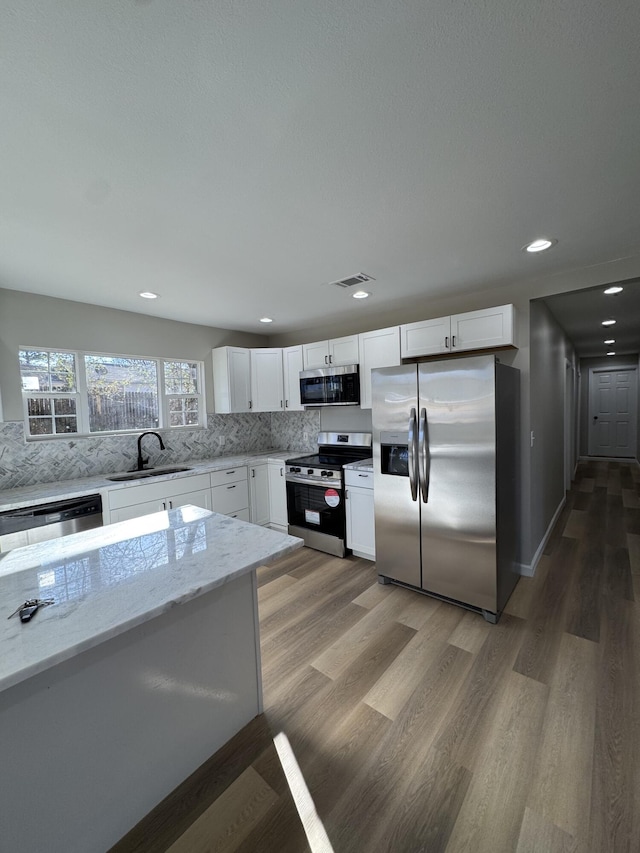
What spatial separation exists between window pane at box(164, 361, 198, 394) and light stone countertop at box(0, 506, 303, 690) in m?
2.44

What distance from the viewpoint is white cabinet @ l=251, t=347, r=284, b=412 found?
4352 millimetres

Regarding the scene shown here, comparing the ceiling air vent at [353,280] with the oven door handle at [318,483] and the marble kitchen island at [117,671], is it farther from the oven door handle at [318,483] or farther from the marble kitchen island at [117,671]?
the marble kitchen island at [117,671]

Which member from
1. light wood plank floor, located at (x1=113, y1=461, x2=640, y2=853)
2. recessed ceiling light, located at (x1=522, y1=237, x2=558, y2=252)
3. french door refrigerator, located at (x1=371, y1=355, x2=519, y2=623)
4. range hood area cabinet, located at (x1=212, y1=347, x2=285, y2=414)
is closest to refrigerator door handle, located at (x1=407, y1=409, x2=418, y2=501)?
french door refrigerator, located at (x1=371, y1=355, x2=519, y2=623)

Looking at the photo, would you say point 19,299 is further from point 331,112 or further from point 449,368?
point 449,368

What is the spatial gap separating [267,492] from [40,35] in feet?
12.3

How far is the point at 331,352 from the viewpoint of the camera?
384 centimetres

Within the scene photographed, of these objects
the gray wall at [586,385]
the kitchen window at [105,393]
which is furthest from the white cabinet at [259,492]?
the gray wall at [586,385]

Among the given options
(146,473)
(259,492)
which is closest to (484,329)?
(259,492)

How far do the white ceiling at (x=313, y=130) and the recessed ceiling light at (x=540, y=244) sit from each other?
8 cm

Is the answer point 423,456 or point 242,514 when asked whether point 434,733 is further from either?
point 242,514

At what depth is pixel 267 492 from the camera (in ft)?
13.8

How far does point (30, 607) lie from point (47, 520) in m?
1.78

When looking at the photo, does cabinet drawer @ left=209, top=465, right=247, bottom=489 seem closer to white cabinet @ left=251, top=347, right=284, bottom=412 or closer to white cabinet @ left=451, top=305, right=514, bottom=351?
white cabinet @ left=251, top=347, right=284, bottom=412

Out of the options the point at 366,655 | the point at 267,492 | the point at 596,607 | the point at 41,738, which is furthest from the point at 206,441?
the point at 596,607
